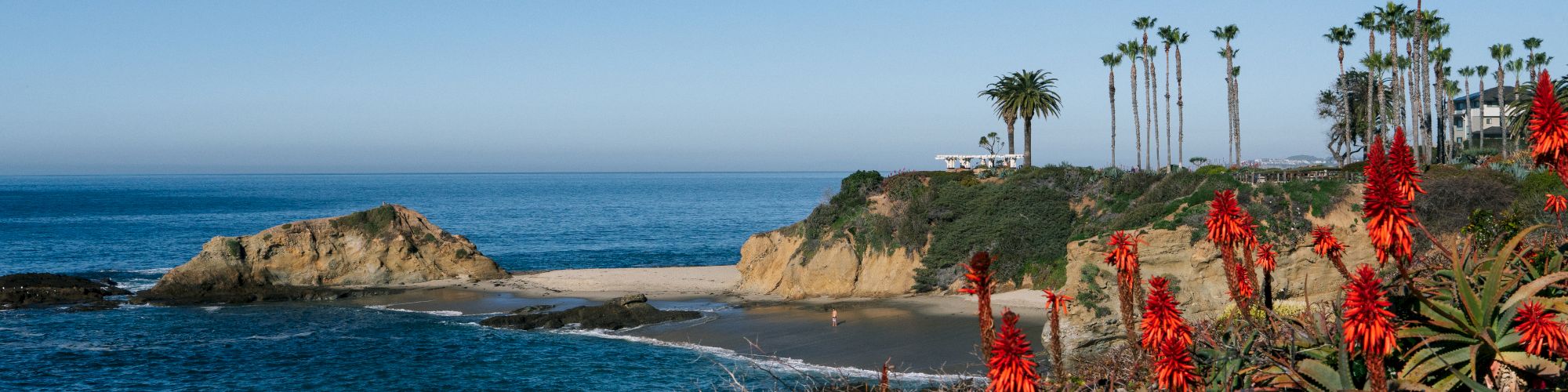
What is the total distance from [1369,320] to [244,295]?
177 ft

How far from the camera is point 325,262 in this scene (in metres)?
56.2

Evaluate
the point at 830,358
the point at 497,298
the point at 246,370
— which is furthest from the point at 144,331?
the point at 830,358

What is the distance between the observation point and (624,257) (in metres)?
76.7

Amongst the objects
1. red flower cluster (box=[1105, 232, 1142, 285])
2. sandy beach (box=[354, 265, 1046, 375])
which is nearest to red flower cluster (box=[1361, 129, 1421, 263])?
red flower cluster (box=[1105, 232, 1142, 285])

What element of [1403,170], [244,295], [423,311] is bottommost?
[423,311]

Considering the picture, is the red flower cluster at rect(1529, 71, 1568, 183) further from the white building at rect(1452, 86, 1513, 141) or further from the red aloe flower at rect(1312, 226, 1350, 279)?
the white building at rect(1452, 86, 1513, 141)

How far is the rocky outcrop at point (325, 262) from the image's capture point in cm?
5228

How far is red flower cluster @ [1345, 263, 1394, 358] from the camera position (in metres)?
5.27

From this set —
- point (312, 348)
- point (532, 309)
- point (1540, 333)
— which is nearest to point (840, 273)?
point (532, 309)

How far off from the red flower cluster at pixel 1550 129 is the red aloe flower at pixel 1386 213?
829mm

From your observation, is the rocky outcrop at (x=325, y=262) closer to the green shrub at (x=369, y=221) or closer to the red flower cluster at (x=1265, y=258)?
the green shrub at (x=369, y=221)

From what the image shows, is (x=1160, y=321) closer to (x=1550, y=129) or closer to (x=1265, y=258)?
(x=1265, y=258)

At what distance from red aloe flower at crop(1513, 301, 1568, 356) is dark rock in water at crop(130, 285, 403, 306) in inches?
2035

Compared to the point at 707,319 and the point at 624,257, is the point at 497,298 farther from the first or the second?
the point at 624,257
